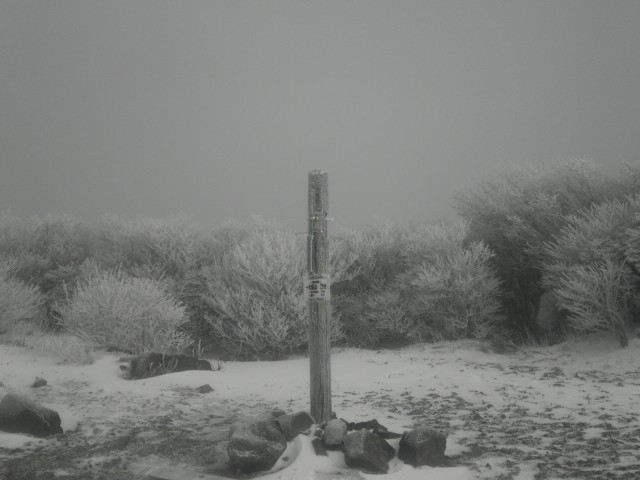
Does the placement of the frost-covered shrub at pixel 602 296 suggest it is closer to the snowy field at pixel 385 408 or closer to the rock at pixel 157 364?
the snowy field at pixel 385 408

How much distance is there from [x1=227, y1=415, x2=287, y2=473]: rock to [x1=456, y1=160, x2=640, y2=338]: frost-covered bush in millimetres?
10947

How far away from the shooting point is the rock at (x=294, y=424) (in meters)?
6.00

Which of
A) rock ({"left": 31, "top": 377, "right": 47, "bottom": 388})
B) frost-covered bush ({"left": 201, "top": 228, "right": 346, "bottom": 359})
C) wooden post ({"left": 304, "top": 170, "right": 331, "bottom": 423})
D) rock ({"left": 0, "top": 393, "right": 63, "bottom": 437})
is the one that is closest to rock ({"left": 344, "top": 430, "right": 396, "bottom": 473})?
wooden post ({"left": 304, "top": 170, "right": 331, "bottom": 423})

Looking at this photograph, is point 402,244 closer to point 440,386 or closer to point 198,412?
point 440,386

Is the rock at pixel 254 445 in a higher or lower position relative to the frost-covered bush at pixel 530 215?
lower

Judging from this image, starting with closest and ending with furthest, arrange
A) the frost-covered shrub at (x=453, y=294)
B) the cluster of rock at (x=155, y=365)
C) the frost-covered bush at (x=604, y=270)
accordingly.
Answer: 1. the cluster of rock at (x=155, y=365)
2. the frost-covered bush at (x=604, y=270)
3. the frost-covered shrub at (x=453, y=294)

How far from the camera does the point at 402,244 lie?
17531 millimetres

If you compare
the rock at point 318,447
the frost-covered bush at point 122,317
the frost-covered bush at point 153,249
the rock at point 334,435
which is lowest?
the rock at point 318,447

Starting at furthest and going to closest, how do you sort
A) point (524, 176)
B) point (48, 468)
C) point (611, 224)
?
1. point (524, 176)
2. point (611, 224)
3. point (48, 468)

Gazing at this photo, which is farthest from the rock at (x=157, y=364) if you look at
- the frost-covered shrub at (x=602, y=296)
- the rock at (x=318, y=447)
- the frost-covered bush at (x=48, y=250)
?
the frost-covered shrub at (x=602, y=296)

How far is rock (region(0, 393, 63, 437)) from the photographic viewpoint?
6.39 meters

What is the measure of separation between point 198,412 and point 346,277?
343 inches

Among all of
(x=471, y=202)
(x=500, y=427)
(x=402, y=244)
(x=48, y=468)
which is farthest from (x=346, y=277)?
(x=48, y=468)

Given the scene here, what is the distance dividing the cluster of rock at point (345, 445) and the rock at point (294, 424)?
2.2 inches
